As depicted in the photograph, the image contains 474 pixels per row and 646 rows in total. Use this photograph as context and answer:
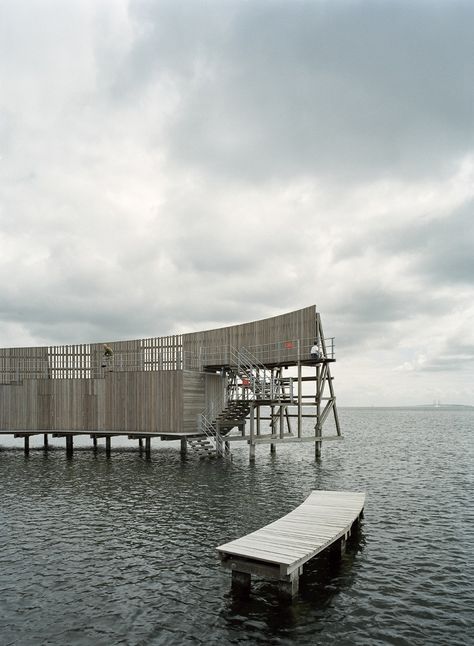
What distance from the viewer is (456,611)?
34.0 ft

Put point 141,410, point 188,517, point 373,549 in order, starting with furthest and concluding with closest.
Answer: point 141,410
point 188,517
point 373,549

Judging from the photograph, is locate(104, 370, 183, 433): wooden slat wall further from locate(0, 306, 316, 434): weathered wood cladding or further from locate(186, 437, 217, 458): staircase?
locate(186, 437, 217, 458): staircase

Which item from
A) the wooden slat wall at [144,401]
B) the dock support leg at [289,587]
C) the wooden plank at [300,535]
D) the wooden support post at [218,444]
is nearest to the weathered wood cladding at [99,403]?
the wooden slat wall at [144,401]

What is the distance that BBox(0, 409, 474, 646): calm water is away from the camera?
373 inches

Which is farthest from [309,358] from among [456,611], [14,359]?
[14,359]

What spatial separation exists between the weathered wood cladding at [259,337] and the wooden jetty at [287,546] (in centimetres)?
1561

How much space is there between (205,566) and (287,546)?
253cm

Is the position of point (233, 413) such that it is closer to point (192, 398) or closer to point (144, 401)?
point (192, 398)

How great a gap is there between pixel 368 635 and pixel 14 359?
33.4 metres

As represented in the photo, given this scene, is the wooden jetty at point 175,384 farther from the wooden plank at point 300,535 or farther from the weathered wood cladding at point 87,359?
the wooden plank at point 300,535

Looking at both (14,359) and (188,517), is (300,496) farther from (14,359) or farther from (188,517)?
(14,359)

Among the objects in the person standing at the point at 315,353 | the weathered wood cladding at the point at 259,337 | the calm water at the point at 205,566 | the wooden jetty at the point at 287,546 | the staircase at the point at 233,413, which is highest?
the weathered wood cladding at the point at 259,337

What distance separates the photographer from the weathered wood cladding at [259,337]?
2992cm

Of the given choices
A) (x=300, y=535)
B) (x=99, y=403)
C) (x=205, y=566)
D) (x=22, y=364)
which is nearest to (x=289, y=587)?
(x=300, y=535)
